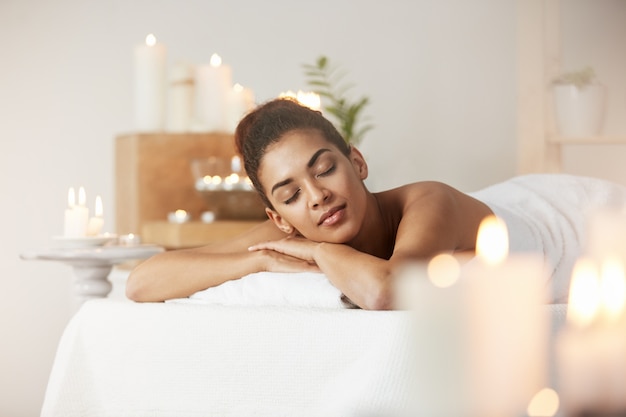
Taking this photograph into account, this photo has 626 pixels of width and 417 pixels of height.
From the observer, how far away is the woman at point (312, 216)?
157cm

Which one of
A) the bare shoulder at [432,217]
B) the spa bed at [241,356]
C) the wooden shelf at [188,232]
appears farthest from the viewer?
the wooden shelf at [188,232]

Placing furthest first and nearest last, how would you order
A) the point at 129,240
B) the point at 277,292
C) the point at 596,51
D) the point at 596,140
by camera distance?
1. the point at 596,51
2. the point at 596,140
3. the point at 129,240
4. the point at 277,292

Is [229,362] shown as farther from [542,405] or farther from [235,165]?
[235,165]

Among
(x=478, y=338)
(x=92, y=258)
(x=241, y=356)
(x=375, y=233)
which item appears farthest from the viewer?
(x=92, y=258)

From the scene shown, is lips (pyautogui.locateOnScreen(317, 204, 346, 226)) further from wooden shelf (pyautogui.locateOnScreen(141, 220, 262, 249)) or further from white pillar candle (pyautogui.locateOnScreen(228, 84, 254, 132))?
white pillar candle (pyautogui.locateOnScreen(228, 84, 254, 132))

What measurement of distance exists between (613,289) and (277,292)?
1.16 m

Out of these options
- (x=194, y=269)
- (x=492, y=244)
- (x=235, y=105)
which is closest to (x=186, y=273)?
(x=194, y=269)

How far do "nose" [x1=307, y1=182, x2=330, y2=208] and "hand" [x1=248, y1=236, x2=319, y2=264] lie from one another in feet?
0.25

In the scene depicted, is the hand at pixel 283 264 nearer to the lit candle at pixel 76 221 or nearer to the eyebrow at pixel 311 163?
the eyebrow at pixel 311 163

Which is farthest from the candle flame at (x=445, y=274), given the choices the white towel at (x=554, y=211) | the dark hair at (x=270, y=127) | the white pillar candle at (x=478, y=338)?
the white towel at (x=554, y=211)

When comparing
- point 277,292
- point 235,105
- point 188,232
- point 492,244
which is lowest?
point 188,232

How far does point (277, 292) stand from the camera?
1.51 metres

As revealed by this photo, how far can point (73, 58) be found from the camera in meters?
4.27

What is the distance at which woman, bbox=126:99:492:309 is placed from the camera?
157 centimetres
